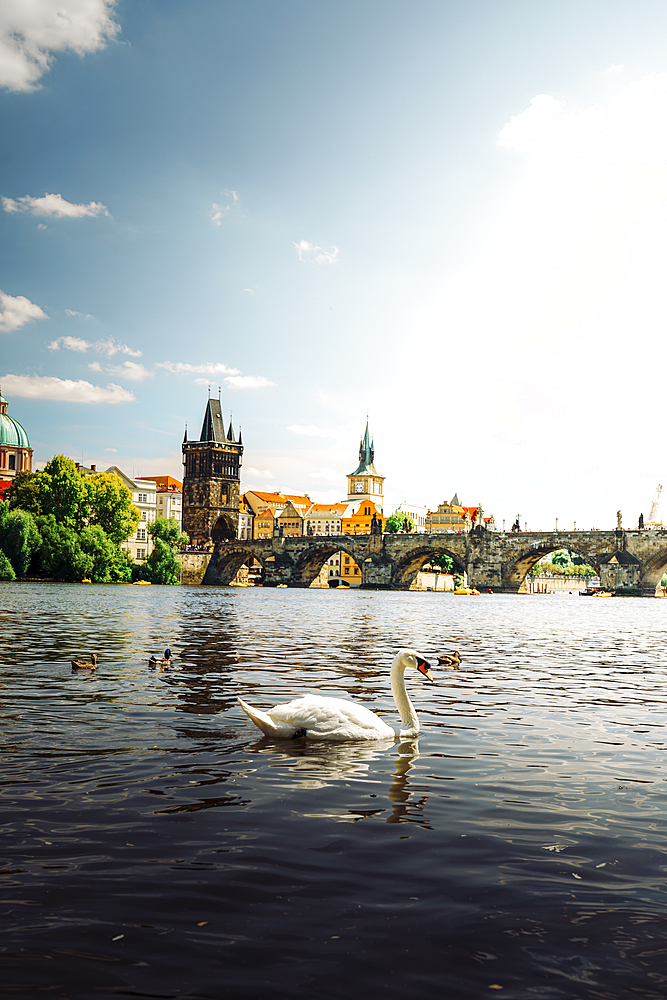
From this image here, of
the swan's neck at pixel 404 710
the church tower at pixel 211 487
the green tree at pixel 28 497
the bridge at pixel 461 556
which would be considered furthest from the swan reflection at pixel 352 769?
the church tower at pixel 211 487

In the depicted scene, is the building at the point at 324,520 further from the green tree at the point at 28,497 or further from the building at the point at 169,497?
the green tree at the point at 28,497

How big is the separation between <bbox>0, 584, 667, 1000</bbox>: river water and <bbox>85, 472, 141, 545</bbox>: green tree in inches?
2546

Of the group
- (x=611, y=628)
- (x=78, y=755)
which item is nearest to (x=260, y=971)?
(x=78, y=755)

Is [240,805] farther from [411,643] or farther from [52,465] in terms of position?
[52,465]

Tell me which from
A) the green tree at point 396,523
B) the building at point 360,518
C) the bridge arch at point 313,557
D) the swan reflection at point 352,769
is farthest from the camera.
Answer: the building at point 360,518

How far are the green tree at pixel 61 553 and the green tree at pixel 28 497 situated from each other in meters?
2.39

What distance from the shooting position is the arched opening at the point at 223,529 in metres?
134

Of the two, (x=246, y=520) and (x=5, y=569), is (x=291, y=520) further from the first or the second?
(x=5, y=569)

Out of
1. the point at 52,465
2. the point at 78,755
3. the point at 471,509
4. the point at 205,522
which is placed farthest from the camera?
the point at 471,509

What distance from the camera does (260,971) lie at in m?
3.53

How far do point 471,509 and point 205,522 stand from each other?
71.8 metres

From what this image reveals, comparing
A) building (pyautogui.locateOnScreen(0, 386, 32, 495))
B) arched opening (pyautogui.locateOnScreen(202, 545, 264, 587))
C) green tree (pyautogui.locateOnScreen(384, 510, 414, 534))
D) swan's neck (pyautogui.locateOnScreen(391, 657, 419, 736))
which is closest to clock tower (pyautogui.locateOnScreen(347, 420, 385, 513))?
green tree (pyautogui.locateOnScreen(384, 510, 414, 534))

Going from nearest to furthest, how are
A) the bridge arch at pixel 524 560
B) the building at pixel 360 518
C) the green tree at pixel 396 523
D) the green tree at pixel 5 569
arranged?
the green tree at pixel 5 569, the bridge arch at pixel 524 560, the green tree at pixel 396 523, the building at pixel 360 518

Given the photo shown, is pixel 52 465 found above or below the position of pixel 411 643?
above
